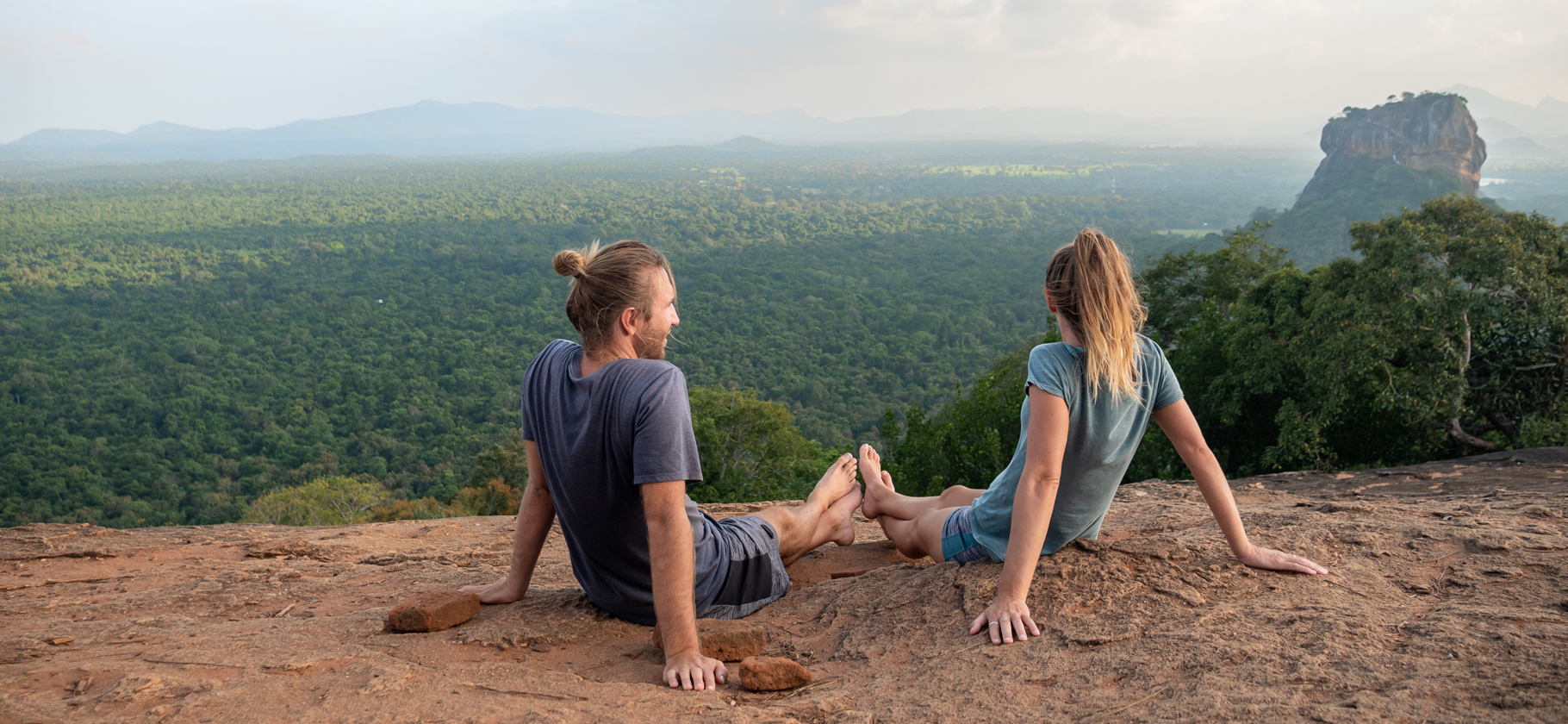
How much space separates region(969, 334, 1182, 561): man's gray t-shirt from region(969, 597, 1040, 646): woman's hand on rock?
240 mm

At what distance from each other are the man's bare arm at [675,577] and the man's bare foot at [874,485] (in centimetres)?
166

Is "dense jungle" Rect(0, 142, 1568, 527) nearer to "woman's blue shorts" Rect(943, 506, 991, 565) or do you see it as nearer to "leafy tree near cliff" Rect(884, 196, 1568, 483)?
"leafy tree near cliff" Rect(884, 196, 1568, 483)

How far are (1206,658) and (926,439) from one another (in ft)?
36.7

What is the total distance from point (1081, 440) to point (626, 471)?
1.48 metres

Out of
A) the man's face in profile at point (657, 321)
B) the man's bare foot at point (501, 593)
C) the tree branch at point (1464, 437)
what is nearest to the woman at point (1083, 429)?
the man's face in profile at point (657, 321)

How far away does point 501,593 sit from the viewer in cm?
298

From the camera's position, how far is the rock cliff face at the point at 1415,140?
7481cm

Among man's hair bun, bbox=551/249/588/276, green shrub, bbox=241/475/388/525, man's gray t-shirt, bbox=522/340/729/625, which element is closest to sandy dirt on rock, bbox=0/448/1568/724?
man's gray t-shirt, bbox=522/340/729/625

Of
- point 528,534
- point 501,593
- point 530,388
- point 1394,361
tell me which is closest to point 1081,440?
point 530,388

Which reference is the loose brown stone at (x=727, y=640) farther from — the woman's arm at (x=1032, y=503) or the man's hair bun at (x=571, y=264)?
the man's hair bun at (x=571, y=264)

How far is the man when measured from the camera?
236cm

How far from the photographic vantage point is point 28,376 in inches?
1709

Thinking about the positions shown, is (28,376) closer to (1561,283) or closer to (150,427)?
(150,427)

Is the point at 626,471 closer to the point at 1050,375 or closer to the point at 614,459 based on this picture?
the point at 614,459
